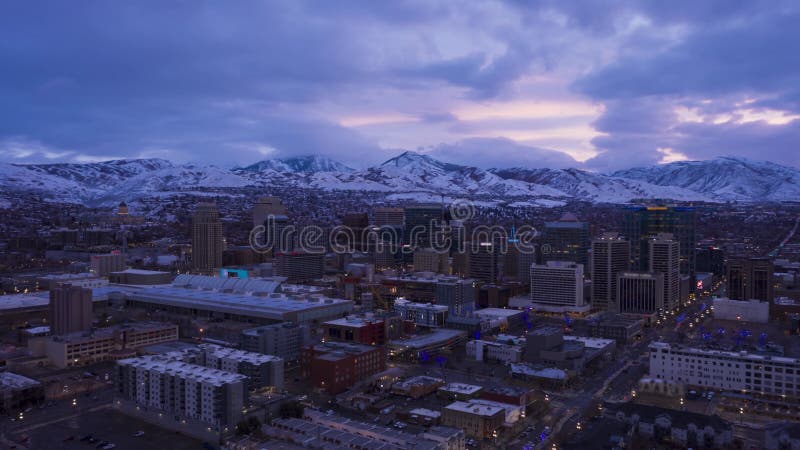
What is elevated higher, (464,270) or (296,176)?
(296,176)

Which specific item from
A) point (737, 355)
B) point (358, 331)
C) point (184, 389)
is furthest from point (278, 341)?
point (737, 355)

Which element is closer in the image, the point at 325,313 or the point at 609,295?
the point at 325,313

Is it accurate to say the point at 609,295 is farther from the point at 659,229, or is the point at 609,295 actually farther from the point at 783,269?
the point at 783,269

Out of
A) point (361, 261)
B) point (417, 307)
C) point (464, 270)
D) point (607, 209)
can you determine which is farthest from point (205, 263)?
point (607, 209)

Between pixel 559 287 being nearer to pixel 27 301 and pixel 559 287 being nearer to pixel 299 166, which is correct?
pixel 27 301

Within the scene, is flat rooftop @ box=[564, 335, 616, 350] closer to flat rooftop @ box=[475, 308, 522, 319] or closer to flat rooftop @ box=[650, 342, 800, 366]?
flat rooftop @ box=[650, 342, 800, 366]

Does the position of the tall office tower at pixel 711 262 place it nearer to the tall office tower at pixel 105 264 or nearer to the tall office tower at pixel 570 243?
the tall office tower at pixel 570 243
